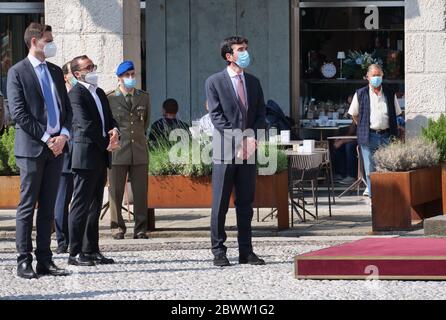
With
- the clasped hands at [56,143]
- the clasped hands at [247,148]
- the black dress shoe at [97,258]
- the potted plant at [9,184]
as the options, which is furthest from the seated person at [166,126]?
the clasped hands at [56,143]

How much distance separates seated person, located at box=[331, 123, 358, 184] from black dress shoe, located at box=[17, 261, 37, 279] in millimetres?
10277

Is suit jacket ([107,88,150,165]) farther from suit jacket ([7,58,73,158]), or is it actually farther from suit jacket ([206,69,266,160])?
suit jacket ([7,58,73,158])

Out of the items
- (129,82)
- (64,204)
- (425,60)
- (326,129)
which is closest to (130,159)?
(129,82)

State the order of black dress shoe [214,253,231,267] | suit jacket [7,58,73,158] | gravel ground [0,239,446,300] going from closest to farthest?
gravel ground [0,239,446,300]
suit jacket [7,58,73,158]
black dress shoe [214,253,231,267]

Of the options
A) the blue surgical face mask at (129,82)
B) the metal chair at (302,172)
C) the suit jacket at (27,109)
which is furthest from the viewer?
the metal chair at (302,172)

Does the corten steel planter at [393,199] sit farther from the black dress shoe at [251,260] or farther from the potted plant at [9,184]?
the potted plant at [9,184]

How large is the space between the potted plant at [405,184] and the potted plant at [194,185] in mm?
995

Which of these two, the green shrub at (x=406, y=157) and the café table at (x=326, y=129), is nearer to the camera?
the green shrub at (x=406, y=157)

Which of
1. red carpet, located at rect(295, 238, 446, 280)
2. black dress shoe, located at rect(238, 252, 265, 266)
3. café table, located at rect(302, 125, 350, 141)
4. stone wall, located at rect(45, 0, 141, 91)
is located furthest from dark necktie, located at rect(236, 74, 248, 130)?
café table, located at rect(302, 125, 350, 141)

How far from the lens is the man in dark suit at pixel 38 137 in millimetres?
11688

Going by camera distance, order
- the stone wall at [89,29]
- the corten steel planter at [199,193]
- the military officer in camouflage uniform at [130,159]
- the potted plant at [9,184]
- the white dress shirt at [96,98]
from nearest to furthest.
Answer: the white dress shirt at [96,98]
the military officer in camouflage uniform at [130,159]
the corten steel planter at [199,193]
the potted plant at [9,184]
the stone wall at [89,29]

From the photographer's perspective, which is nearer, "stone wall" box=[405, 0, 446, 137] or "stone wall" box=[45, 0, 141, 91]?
"stone wall" box=[405, 0, 446, 137]

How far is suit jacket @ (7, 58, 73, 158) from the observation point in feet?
38.2

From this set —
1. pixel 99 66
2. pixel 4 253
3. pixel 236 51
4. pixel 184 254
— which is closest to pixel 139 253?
pixel 184 254
